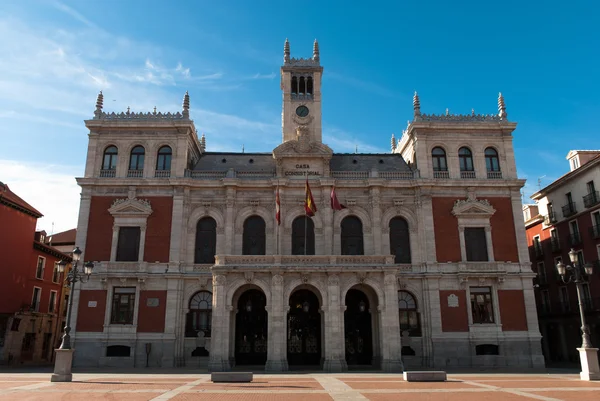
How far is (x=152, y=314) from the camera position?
3450 centimetres

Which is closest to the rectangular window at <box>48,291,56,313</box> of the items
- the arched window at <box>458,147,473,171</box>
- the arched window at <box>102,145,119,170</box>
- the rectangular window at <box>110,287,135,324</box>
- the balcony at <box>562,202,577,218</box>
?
the rectangular window at <box>110,287,135,324</box>

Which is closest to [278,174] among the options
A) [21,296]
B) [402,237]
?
[402,237]

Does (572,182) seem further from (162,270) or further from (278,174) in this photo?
(162,270)

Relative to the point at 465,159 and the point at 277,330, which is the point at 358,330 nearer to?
the point at 277,330

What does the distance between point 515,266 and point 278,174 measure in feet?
63.0

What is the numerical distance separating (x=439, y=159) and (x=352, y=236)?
967 centimetres

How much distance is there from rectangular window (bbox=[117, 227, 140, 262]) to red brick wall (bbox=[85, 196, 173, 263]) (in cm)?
73

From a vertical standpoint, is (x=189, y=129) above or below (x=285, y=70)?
below

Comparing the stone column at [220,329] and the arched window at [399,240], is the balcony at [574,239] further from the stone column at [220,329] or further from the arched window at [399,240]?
the stone column at [220,329]

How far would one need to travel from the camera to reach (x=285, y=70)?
41.9 m

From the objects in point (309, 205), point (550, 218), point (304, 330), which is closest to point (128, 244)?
point (309, 205)

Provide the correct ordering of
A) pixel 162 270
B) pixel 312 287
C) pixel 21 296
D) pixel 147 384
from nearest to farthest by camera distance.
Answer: pixel 147 384
pixel 312 287
pixel 162 270
pixel 21 296

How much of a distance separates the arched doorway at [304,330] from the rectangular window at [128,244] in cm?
1222

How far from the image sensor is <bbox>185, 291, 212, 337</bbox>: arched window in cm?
3469
